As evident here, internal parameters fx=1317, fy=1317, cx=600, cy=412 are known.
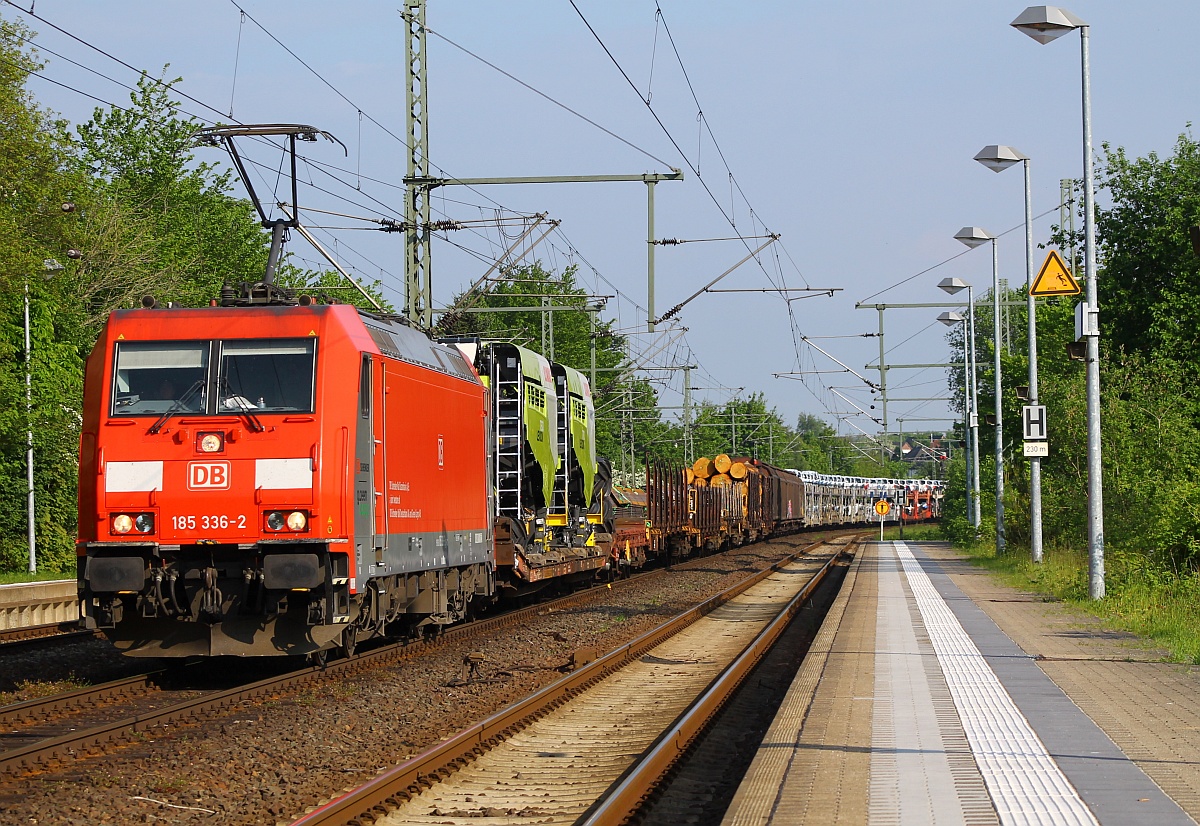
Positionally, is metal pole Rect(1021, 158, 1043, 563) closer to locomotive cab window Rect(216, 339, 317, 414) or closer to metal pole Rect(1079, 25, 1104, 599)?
metal pole Rect(1079, 25, 1104, 599)

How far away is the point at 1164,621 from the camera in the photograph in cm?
1648

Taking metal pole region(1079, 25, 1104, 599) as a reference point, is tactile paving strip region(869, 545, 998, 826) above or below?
below

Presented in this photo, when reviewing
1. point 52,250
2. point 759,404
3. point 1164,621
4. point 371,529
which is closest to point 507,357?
point 371,529

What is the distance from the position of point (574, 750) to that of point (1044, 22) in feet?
42.3

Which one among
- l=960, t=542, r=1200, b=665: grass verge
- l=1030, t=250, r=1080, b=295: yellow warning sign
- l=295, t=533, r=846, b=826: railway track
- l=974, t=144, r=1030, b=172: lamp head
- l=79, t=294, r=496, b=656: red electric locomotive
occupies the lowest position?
l=295, t=533, r=846, b=826: railway track

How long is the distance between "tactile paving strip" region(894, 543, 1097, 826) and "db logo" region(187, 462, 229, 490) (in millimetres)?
6756

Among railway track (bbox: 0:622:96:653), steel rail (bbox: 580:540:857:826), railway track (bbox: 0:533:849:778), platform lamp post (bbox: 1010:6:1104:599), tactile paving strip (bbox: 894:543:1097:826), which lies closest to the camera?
tactile paving strip (bbox: 894:543:1097:826)

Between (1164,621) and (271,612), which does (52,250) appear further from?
(1164,621)

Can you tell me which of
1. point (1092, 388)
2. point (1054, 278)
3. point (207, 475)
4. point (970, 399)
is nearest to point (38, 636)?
point (207, 475)

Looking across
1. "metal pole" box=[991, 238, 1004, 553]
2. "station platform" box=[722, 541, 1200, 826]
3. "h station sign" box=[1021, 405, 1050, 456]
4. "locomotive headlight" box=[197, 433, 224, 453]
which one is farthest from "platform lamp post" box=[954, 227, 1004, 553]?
"locomotive headlight" box=[197, 433, 224, 453]

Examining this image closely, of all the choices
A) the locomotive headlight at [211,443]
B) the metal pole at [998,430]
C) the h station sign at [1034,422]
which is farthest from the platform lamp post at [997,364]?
the locomotive headlight at [211,443]

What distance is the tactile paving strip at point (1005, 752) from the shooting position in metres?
6.83

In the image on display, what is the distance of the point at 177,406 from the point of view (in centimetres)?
1248

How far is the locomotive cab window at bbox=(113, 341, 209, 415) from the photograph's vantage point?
1251 cm
